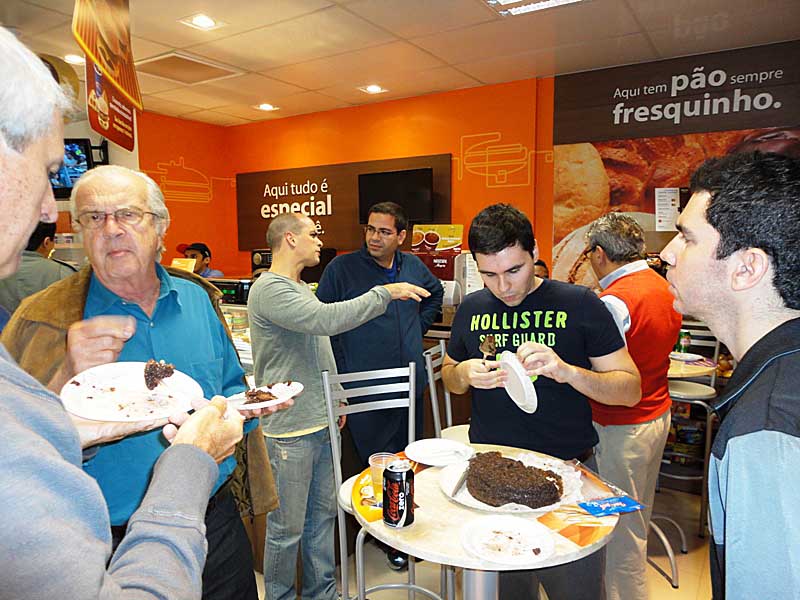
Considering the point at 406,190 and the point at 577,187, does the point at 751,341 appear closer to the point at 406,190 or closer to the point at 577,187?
the point at 577,187

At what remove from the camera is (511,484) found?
157 cm

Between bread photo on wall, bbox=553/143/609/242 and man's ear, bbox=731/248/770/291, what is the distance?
15.1 feet

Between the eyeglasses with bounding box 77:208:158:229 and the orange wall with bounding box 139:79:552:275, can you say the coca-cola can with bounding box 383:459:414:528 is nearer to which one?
the eyeglasses with bounding box 77:208:158:229

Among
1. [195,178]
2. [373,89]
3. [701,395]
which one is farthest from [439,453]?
[195,178]

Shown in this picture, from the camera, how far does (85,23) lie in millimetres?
2182

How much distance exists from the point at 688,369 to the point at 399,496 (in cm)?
284

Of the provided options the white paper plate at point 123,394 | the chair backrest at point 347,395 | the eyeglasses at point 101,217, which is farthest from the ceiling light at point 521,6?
the white paper plate at point 123,394

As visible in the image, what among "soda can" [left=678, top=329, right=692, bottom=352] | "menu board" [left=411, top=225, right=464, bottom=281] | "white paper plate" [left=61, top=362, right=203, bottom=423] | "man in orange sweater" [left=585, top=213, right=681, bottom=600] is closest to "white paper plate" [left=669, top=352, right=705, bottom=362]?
"soda can" [left=678, top=329, right=692, bottom=352]

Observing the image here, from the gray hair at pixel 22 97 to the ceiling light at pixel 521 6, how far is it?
3.83 meters

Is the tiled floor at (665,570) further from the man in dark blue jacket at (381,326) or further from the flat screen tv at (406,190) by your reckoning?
A: the flat screen tv at (406,190)

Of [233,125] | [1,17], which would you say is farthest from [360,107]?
[1,17]

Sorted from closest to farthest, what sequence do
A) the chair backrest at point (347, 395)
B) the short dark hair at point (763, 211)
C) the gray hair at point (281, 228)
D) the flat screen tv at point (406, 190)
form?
1. the short dark hair at point (763, 211)
2. the chair backrest at point (347, 395)
3. the gray hair at point (281, 228)
4. the flat screen tv at point (406, 190)

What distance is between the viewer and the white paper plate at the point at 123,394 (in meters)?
1.31

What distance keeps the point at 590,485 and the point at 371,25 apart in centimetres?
398
